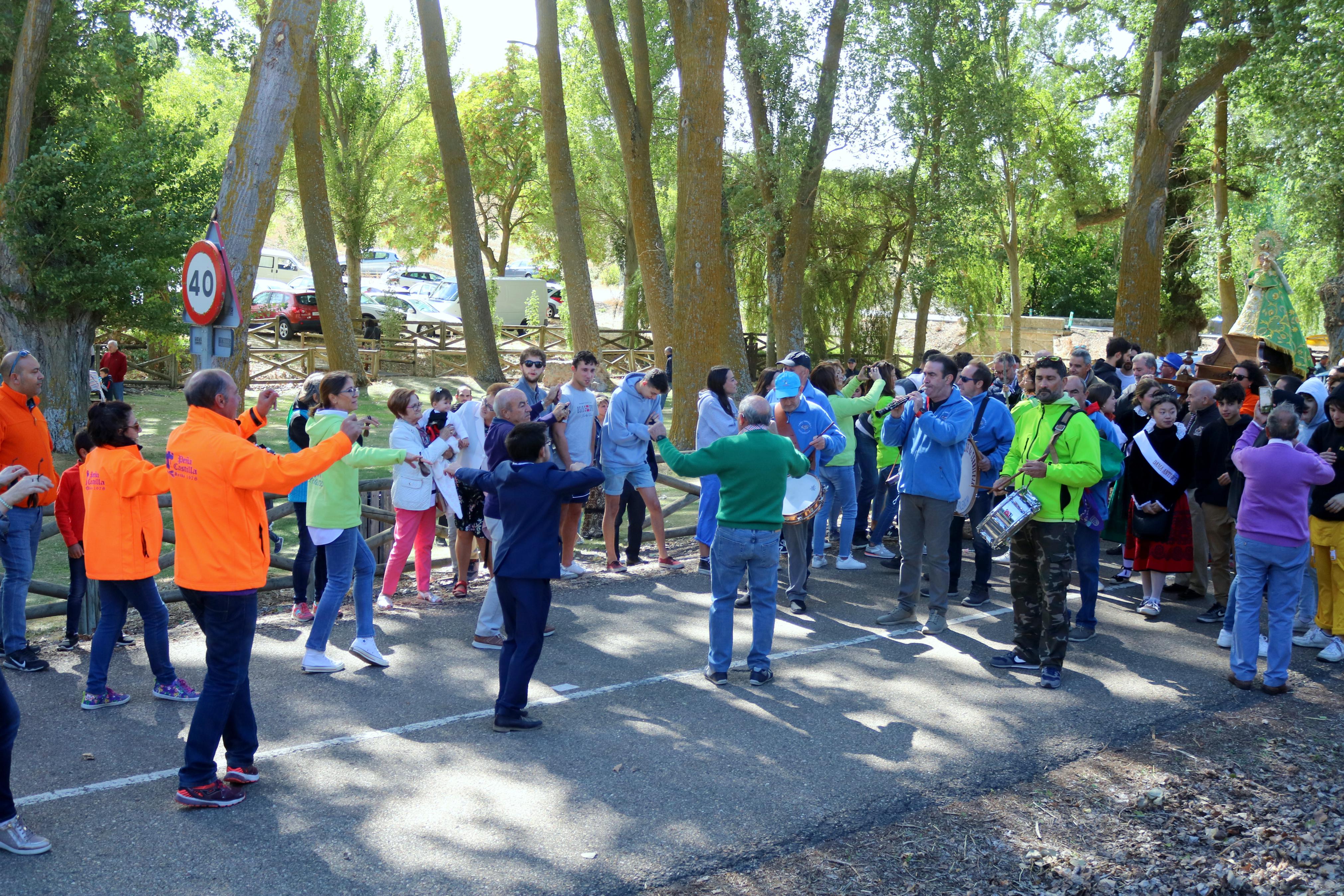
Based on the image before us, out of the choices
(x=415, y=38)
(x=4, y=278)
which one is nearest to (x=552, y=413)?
(x=4, y=278)

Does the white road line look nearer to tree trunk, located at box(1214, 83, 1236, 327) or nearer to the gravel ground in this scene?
the gravel ground

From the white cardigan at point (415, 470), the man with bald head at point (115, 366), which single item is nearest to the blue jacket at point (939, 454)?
the white cardigan at point (415, 470)

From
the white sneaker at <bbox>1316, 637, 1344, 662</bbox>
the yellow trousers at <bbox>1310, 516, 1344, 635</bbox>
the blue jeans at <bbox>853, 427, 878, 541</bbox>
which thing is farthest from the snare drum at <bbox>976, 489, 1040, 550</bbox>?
the blue jeans at <bbox>853, 427, 878, 541</bbox>

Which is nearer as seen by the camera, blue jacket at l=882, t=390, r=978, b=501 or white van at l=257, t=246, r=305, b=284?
blue jacket at l=882, t=390, r=978, b=501

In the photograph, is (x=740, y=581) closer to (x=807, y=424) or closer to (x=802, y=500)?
(x=802, y=500)

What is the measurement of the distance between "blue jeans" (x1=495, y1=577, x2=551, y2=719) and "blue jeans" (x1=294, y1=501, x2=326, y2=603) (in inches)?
94.4

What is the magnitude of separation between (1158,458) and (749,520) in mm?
3977

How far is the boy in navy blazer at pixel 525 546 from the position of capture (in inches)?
227

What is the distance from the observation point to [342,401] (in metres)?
6.33

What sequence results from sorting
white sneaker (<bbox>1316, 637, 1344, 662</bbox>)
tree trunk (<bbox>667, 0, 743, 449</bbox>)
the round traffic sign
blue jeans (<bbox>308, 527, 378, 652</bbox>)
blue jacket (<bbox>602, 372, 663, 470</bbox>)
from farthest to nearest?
1. tree trunk (<bbox>667, 0, 743, 449</bbox>)
2. blue jacket (<bbox>602, 372, 663, 470</bbox>)
3. white sneaker (<bbox>1316, 637, 1344, 662</bbox>)
4. the round traffic sign
5. blue jeans (<bbox>308, 527, 378, 652</bbox>)

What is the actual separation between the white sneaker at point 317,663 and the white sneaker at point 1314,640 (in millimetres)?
6923

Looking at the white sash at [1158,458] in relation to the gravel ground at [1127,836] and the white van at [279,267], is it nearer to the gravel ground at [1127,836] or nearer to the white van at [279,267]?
the gravel ground at [1127,836]

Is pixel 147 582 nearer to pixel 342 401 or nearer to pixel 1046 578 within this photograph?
pixel 342 401

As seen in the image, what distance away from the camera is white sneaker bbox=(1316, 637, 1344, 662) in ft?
24.6
